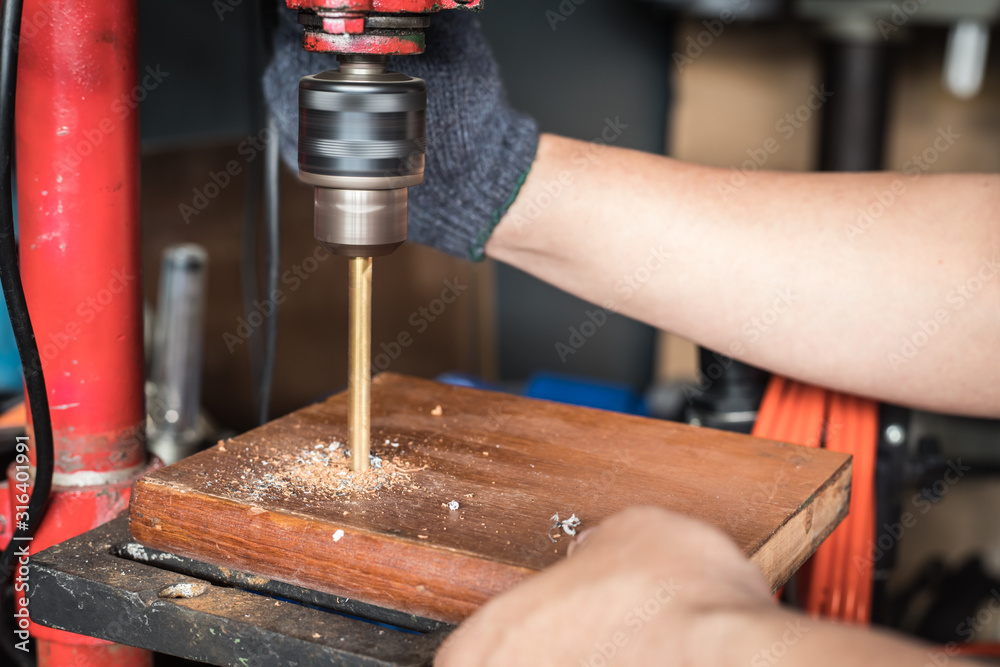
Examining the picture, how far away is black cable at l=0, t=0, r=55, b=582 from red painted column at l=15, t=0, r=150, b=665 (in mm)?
37

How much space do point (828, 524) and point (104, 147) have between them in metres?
0.65

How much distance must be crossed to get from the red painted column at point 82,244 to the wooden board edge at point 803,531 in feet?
1.62

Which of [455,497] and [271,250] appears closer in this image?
[455,497]

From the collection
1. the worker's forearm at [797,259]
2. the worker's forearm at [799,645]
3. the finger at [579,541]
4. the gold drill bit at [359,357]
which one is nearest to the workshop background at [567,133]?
the worker's forearm at [797,259]

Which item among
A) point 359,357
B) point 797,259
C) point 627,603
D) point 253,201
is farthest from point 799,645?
point 253,201

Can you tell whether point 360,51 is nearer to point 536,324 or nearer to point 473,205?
point 473,205

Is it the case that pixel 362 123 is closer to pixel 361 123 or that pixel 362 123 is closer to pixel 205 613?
pixel 361 123

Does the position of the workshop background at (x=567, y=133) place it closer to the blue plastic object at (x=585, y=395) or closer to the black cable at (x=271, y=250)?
the blue plastic object at (x=585, y=395)

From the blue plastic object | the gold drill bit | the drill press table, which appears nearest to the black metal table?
the drill press table

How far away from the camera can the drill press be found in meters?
0.62

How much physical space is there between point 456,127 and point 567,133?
1911 mm

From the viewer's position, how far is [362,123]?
0.62 meters

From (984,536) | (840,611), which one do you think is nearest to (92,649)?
(840,611)

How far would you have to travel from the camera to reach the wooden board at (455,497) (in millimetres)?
625
